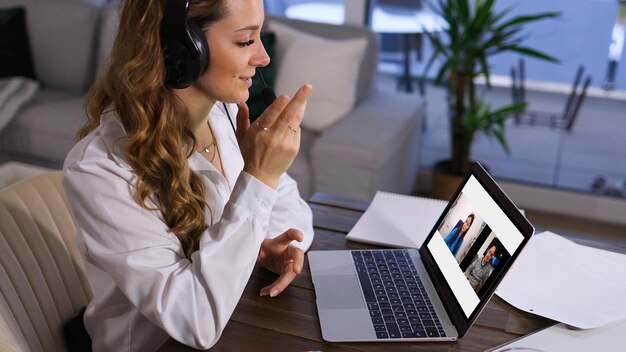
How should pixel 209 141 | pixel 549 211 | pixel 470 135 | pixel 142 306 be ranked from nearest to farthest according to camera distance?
1. pixel 142 306
2. pixel 209 141
3. pixel 470 135
4. pixel 549 211

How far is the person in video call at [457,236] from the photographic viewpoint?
3.87 ft

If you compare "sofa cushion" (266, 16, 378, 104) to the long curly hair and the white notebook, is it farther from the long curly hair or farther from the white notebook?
the long curly hair

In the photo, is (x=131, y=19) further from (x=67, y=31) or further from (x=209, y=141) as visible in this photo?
(x=67, y=31)

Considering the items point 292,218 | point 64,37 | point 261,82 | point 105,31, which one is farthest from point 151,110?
point 64,37

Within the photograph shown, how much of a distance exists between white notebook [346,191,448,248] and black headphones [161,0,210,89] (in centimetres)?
46

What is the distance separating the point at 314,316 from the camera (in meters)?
1.11

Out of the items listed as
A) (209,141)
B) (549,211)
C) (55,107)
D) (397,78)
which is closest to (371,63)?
(397,78)

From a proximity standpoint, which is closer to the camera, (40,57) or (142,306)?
(142,306)

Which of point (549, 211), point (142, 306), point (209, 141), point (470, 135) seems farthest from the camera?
point (549, 211)

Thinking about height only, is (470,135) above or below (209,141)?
below

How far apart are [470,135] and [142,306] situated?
2.31 metres

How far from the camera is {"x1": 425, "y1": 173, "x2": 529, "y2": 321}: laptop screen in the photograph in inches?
40.8

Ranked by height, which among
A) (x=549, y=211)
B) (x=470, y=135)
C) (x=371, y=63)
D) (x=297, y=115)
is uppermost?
(x=297, y=115)

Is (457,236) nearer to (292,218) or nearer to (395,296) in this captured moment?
(395,296)
